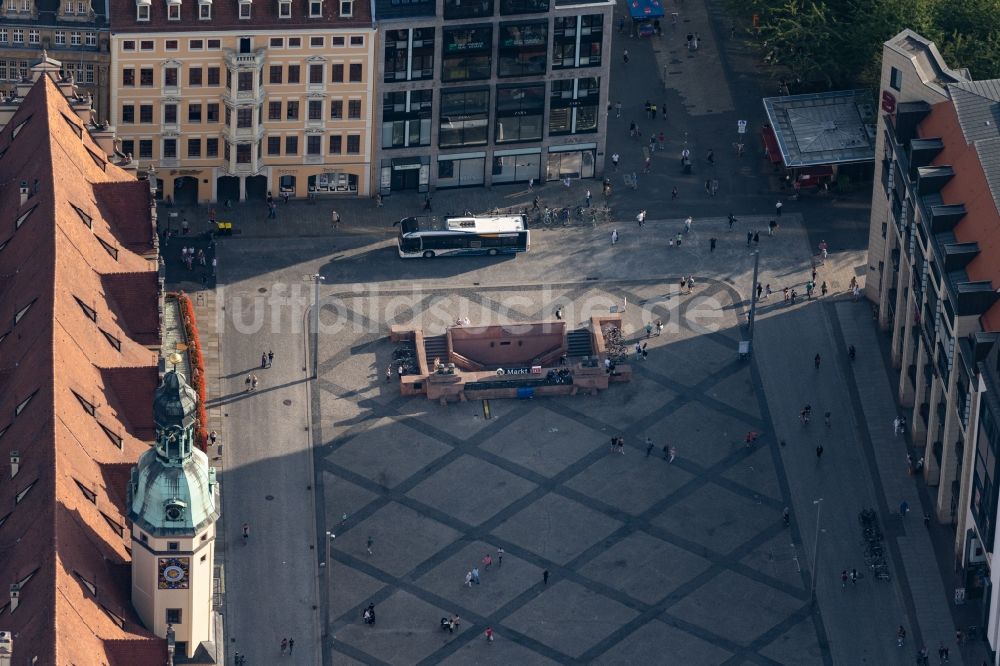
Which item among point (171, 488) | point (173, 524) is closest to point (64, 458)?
point (171, 488)

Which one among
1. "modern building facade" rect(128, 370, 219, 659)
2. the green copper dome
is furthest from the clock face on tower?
the green copper dome

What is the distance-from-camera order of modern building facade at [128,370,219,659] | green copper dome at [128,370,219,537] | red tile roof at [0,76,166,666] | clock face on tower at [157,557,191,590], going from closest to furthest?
red tile roof at [0,76,166,666]
modern building facade at [128,370,219,659]
green copper dome at [128,370,219,537]
clock face on tower at [157,557,191,590]

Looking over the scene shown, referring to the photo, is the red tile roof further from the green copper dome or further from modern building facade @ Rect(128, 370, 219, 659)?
the green copper dome

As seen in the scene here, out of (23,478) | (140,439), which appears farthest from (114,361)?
(23,478)

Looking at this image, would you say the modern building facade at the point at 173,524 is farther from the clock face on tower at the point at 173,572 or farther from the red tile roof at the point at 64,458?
the red tile roof at the point at 64,458

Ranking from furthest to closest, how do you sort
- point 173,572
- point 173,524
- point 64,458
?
point 64,458, point 173,572, point 173,524

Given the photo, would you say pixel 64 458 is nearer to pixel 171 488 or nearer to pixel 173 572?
pixel 171 488
